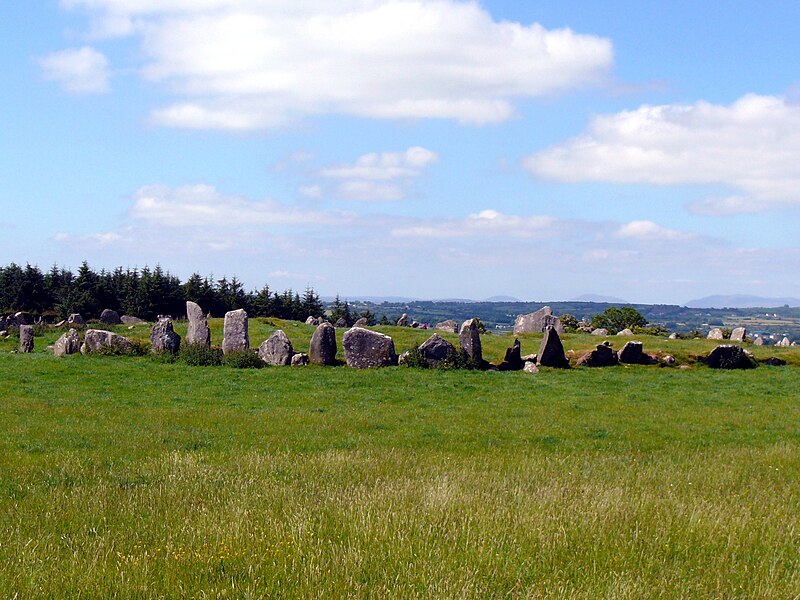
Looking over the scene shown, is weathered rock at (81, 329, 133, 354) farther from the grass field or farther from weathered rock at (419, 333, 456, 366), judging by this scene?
weathered rock at (419, 333, 456, 366)

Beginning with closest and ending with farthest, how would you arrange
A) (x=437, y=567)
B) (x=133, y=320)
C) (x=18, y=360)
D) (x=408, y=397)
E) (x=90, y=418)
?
(x=437, y=567) → (x=90, y=418) → (x=408, y=397) → (x=18, y=360) → (x=133, y=320)

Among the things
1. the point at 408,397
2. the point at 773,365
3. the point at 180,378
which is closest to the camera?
the point at 408,397

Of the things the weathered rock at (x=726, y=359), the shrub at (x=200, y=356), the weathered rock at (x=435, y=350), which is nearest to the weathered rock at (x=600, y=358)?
the weathered rock at (x=726, y=359)

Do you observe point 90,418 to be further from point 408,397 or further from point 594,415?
point 594,415

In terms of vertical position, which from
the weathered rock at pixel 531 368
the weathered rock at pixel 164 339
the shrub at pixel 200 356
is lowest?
the weathered rock at pixel 531 368

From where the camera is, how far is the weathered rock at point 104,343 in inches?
1487

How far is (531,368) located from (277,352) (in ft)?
43.9

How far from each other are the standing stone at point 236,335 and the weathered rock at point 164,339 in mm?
2732

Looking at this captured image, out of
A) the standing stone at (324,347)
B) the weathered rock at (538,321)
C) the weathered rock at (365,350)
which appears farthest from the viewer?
the weathered rock at (538,321)

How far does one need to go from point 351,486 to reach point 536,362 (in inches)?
1136

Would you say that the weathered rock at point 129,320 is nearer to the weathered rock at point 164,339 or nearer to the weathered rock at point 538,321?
the weathered rock at point 164,339

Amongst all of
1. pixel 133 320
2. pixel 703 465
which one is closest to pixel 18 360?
pixel 133 320

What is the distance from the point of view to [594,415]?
72.1ft

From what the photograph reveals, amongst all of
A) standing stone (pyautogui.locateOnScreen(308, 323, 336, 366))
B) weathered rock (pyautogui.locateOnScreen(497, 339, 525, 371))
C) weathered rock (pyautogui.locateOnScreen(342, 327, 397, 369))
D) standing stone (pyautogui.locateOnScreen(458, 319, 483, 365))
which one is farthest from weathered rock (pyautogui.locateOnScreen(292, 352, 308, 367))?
weathered rock (pyautogui.locateOnScreen(497, 339, 525, 371))
